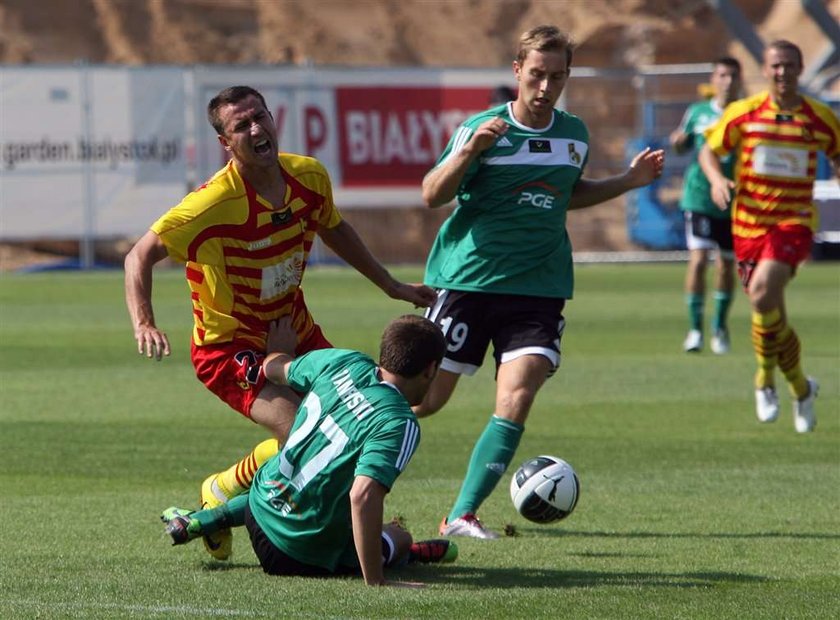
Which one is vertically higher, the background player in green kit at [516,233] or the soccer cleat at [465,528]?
the background player in green kit at [516,233]

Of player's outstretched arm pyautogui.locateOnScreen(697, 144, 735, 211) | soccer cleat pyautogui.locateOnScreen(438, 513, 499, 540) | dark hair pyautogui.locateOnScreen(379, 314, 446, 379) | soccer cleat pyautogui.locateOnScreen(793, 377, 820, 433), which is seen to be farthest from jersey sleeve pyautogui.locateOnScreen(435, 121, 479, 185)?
soccer cleat pyautogui.locateOnScreen(793, 377, 820, 433)

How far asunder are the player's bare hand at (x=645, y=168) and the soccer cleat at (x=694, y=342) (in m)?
7.96

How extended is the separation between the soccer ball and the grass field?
0.17 m

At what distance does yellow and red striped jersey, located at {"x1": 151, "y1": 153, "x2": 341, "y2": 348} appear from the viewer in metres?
7.11

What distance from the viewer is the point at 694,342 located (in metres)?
16.1

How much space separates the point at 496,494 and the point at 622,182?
72.3 inches

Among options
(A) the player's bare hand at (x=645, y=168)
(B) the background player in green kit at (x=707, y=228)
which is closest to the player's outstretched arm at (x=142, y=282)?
(A) the player's bare hand at (x=645, y=168)

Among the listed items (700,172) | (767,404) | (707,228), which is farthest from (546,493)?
(700,172)

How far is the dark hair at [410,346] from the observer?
6344 mm

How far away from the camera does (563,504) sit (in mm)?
7434

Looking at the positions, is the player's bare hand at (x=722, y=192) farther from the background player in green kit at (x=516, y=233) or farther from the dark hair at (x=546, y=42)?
the dark hair at (x=546, y=42)

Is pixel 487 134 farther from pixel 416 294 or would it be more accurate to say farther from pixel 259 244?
pixel 259 244

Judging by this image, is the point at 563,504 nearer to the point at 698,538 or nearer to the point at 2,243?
the point at 698,538

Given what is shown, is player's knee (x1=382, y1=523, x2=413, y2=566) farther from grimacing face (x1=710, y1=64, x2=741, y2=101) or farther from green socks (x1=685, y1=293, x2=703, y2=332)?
grimacing face (x1=710, y1=64, x2=741, y2=101)
